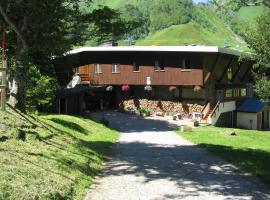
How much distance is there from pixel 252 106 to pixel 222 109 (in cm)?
567

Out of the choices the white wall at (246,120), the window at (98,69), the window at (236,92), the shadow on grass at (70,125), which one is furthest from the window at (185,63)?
the shadow on grass at (70,125)

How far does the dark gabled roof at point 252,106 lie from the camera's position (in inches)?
2082

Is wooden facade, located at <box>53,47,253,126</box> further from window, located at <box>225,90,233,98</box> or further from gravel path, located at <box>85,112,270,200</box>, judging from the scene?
gravel path, located at <box>85,112,270,200</box>

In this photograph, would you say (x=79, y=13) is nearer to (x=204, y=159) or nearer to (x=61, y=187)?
(x=204, y=159)

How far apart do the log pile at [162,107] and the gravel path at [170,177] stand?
24.9 m

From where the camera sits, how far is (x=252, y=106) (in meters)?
54.2

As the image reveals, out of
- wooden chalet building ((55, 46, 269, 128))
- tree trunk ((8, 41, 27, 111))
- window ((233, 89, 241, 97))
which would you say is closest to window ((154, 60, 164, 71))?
wooden chalet building ((55, 46, 269, 128))

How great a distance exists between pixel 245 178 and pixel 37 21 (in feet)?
35.1

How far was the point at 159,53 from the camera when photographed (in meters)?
50.2

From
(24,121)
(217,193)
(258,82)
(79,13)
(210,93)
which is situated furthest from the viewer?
(210,93)

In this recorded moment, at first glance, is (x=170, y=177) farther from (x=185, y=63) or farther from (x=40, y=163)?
(x=185, y=63)

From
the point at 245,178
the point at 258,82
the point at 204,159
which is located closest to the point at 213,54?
the point at 258,82

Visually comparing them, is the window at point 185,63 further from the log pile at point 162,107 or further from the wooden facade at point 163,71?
the log pile at point 162,107

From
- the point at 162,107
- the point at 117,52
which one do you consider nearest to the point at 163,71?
the point at 162,107
